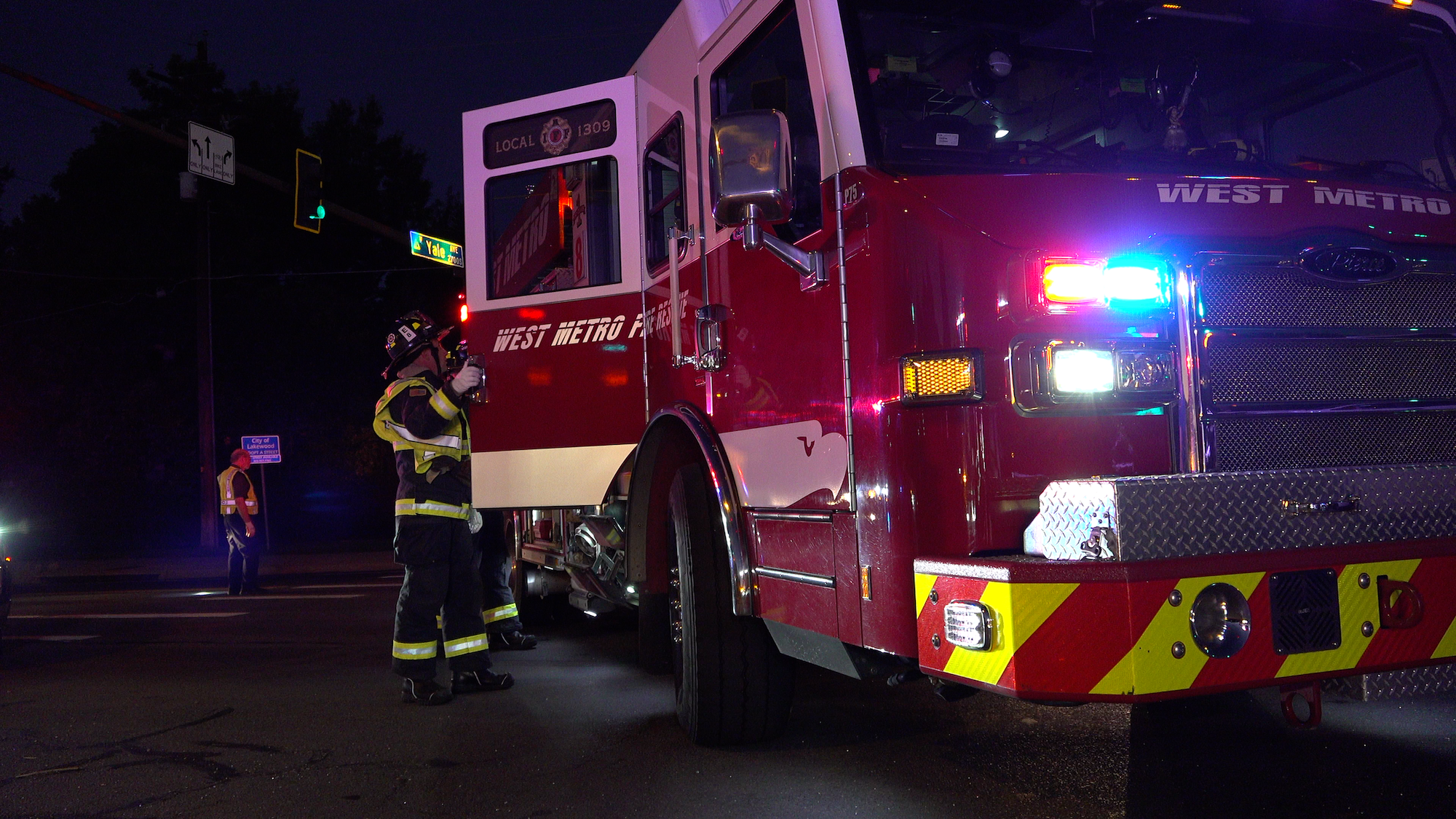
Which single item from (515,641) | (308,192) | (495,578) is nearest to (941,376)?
(495,578)

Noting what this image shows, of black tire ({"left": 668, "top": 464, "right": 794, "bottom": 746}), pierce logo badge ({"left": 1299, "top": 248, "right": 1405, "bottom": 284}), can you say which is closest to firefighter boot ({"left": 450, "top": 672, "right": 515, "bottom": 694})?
black tire ({"left": 668, "top": 464, "right": 794, "bottom": 746})

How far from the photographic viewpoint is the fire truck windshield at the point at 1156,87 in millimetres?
3520

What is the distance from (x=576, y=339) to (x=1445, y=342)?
3.75 m

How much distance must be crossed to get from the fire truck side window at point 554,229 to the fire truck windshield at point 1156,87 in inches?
96.0

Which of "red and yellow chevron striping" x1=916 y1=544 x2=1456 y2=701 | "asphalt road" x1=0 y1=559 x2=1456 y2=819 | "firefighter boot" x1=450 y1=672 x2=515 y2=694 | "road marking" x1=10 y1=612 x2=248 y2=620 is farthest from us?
"road marking" x1=10 y1=612 x2=248 y2=620

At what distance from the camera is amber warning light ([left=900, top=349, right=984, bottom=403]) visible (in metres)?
3.10

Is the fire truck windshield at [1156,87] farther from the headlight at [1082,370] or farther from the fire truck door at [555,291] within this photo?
the fire truck door at [555,291]

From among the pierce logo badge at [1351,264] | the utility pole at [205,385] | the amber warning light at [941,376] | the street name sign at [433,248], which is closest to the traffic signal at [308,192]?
the street name sign at [433,248]

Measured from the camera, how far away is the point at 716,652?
173 inches

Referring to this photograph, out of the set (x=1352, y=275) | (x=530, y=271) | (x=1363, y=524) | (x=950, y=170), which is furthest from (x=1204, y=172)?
(x=530, y=271)

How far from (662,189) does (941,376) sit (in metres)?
2.50

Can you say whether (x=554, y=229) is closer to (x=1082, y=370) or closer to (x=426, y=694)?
(x=426, y=694)

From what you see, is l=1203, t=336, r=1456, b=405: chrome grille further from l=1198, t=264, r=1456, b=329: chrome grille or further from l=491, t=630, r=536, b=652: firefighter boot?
l=491, t=630, r=536, b=652: firefighter boot

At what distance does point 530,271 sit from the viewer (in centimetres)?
624
